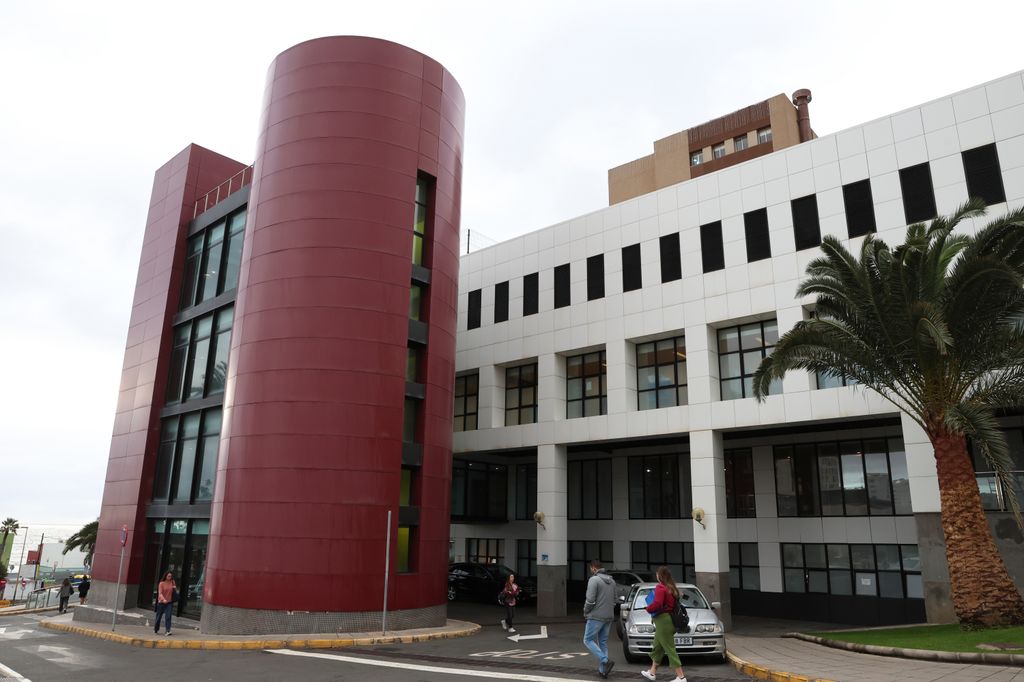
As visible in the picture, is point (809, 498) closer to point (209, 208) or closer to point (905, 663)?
point (905, 663)

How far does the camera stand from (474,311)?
33.3 m

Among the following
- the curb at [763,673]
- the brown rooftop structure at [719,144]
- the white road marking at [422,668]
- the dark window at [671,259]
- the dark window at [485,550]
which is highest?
the brown rooftop structure at [719,144]

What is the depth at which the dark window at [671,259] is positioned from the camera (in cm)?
2625

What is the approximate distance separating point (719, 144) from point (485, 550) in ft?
125

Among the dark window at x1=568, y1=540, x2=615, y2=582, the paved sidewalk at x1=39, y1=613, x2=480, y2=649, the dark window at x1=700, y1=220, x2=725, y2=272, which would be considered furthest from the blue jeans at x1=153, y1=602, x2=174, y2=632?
the dark window at x1=700, y1=220, x2=725, y2=272

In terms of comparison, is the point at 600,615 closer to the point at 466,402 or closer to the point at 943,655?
the point at 943,655

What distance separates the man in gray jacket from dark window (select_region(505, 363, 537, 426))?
1865cm

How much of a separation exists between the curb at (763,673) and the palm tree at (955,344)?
6182 mm

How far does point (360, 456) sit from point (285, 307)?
534 centimetres

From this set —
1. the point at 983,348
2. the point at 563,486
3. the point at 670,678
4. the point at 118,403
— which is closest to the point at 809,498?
the point at 563,486

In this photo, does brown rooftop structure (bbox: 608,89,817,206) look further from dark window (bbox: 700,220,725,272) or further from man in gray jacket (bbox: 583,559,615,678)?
man in gray jacket (bbox: 583,559,615,678)

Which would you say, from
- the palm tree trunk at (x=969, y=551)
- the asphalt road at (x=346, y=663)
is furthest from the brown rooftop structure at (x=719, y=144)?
the asphalt road at (x=346, y=663)

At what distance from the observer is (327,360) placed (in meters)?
→ 21.2

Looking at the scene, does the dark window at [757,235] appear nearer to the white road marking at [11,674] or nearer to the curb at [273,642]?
the curb at [273,642]
